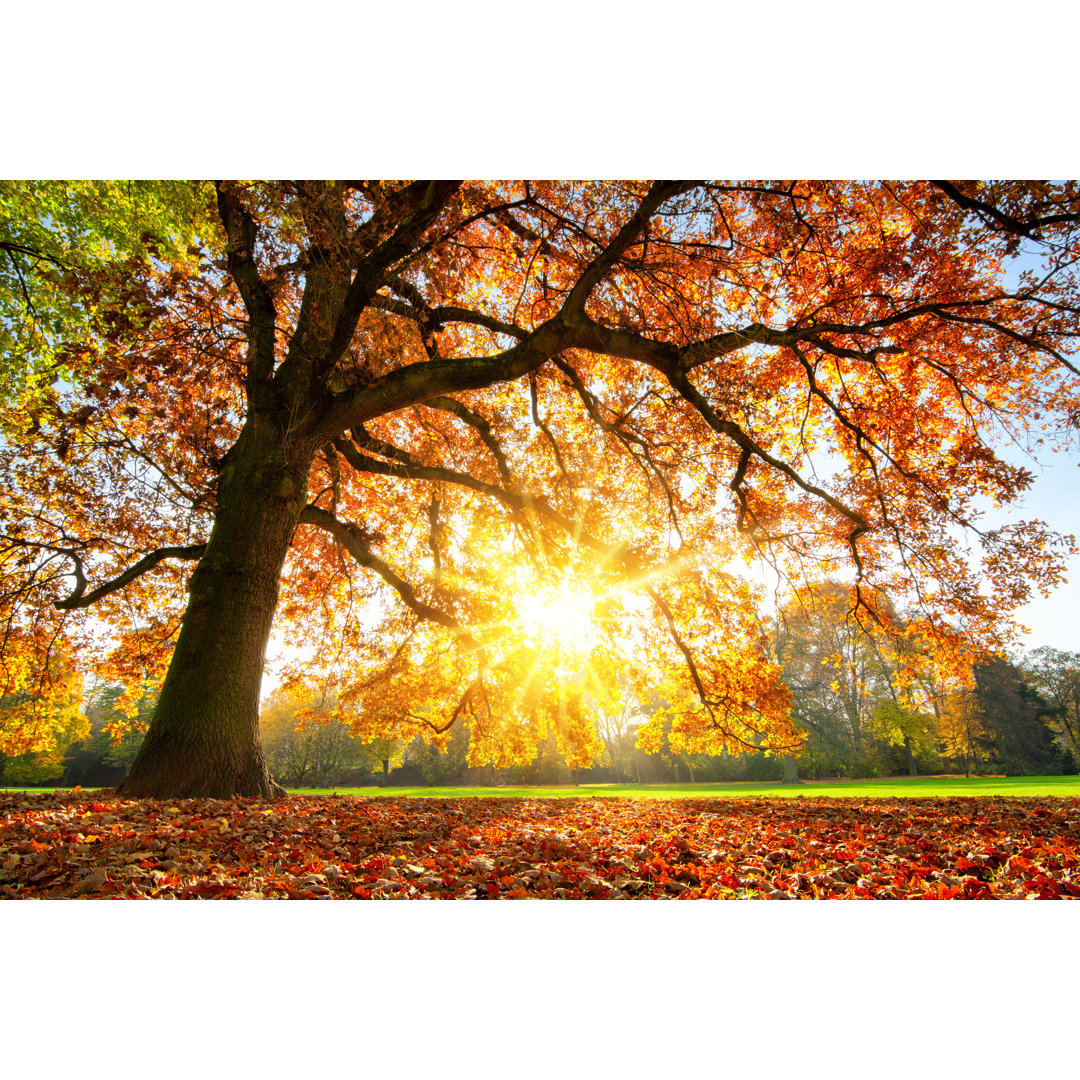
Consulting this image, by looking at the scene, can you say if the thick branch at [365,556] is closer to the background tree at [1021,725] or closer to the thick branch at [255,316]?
the thick branch at [255,316]

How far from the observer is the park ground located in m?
2.37

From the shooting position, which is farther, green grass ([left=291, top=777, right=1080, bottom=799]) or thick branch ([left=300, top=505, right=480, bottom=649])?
green grass ([left=291, top=777, right=1080, bottom=799])

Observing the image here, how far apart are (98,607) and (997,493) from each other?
46.9ft

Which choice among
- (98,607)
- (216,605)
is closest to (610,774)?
(98,607)

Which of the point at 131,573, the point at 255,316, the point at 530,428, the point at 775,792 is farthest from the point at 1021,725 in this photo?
the point at 131,573

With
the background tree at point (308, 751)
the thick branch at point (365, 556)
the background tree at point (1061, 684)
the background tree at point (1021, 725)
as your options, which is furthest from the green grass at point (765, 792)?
the background tree at point (308, 751)

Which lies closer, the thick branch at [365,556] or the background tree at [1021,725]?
the thick branch at [365,556]

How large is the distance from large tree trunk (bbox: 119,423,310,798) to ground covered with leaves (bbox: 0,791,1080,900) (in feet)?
2.03

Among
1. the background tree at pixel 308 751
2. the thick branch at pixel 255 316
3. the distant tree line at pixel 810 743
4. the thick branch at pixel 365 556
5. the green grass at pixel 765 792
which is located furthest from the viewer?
the background tree at pixel 308 751

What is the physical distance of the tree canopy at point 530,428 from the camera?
5504mm

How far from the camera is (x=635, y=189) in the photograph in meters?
5.85

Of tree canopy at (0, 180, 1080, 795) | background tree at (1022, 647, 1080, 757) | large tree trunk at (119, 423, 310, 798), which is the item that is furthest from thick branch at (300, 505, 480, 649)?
background tree at (1022, 647, 1080, 757)

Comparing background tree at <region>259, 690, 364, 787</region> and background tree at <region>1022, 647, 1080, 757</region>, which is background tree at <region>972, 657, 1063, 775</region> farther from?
background tree at <region>259, 690, 364, 787</region>

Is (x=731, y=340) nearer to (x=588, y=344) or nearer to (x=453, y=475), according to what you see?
(x=588, y=344)
